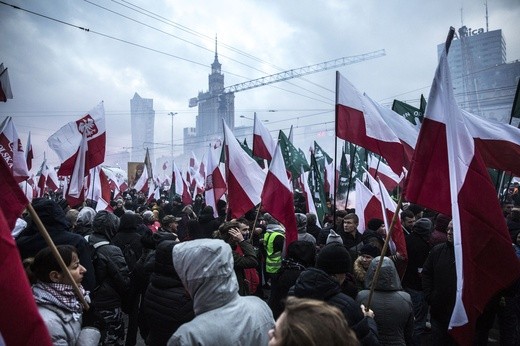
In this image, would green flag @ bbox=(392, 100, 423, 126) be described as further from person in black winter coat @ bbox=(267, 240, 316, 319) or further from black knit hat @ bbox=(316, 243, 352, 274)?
black knit hat @ bbox=(316, 243, 352, 274)

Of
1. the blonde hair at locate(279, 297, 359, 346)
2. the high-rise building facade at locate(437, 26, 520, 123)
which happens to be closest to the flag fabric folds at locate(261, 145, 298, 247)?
the blonde hair at locate(279, 297, 359, 346)

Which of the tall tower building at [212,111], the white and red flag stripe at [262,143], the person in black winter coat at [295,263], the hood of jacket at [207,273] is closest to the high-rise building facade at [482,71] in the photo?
the tall tower building at [212,111]

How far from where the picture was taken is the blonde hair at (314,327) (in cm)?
141

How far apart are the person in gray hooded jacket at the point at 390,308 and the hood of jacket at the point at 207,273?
171 cm

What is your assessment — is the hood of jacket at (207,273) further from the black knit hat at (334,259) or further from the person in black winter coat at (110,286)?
the person in black winter coat at (110,286)

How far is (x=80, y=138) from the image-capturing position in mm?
7859

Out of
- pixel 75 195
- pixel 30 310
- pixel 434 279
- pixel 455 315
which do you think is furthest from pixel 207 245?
pixel 75 195

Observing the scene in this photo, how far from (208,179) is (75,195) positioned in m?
4.00

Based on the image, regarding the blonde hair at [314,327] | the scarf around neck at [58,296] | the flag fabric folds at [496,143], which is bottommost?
the scarf around neck at [58,296]

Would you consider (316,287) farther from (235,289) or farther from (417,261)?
(417,261)

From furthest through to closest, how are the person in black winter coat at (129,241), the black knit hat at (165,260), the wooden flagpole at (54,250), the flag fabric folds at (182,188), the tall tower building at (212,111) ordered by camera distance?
the tall tower building at (212,111), the flag fabric folds at (182,188), the person in black winter coat at (129,241), the black knit hat at (165,260), the wooden flagpole at (54,250)

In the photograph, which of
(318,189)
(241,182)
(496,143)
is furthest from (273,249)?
(496,143)

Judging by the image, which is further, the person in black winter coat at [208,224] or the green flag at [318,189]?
the green flag at [318,189]

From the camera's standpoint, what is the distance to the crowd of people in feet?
6.87
